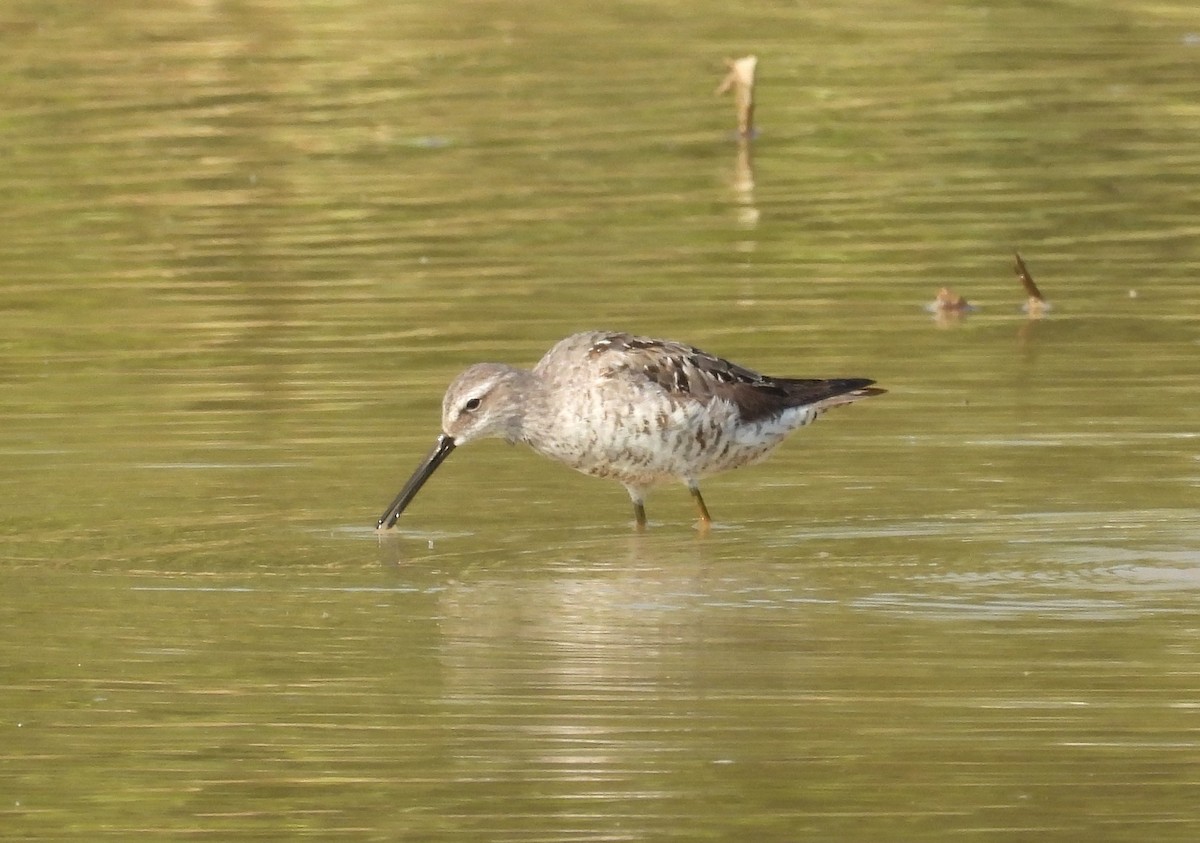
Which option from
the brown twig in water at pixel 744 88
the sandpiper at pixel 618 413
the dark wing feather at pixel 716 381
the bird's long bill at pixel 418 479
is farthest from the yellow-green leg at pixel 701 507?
the brown twig in water at pixel 744 88

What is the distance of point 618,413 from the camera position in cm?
934

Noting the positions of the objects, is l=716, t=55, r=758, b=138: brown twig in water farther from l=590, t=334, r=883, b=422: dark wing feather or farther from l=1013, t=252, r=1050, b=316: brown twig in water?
l=590, t=334, r=883, b=422: dark wing feather

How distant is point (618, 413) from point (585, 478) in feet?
3.96

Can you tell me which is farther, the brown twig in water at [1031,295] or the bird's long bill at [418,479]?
the brown twig in water at [1031,295]

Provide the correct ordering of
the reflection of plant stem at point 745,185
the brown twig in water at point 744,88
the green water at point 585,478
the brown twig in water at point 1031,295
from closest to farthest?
1. the green water at point 585,478
2. the brown twig in water at point 1031,295
3. the reflection of plant stem at point 745,185
4. the brown twig in water at point 744,88

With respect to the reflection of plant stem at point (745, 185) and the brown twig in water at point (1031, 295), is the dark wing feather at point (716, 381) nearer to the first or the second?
the brown twig in water at point (1031, 295)

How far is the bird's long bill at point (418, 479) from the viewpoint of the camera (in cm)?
932

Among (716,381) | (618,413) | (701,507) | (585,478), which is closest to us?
(618,413)

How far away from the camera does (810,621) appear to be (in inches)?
315

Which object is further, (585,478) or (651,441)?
(585,478)

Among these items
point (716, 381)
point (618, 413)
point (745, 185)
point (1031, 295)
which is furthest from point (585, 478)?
point (745, 185)

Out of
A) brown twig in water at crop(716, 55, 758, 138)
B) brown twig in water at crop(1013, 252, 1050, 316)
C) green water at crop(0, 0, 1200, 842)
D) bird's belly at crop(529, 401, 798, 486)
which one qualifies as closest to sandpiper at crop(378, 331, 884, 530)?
bird's belly at crop(529, 401, 798, 486)

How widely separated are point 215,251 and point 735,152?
12.6ft

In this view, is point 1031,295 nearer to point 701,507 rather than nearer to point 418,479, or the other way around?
point 701,507
